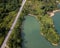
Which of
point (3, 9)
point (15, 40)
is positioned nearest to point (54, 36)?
point (15, 40)

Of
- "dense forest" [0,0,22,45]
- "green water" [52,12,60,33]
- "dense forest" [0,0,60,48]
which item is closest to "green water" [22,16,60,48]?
"dense forest" [0,0,60,48]

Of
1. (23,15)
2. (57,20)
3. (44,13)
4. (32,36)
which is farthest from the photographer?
(44,13)

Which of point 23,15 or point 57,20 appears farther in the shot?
point 23,15

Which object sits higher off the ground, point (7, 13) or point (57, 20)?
point (7, 13)

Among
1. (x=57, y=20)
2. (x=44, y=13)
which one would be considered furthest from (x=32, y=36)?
(x=44, y=13)

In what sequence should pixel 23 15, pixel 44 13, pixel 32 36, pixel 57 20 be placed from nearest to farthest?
pixel 32 36 → pixel 57 20 → pixel 23 15 → pixel 44 13

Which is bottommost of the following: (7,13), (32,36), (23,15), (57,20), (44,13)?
(57,20)

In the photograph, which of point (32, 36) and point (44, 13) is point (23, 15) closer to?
point (44, 13)

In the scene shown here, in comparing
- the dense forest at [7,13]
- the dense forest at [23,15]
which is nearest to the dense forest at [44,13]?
the dense forest at [23,15]

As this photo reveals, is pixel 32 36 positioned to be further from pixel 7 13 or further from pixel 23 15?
pixel 7 13
